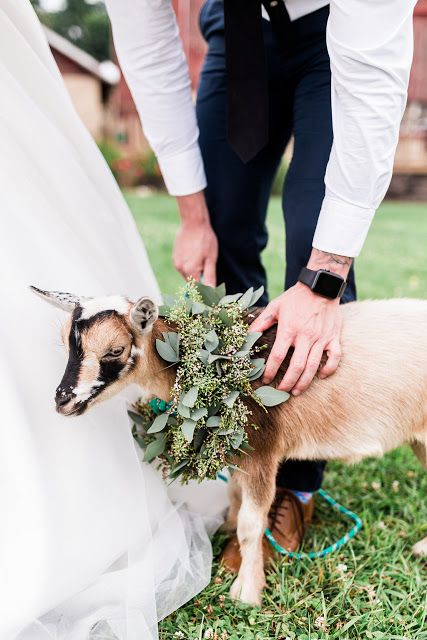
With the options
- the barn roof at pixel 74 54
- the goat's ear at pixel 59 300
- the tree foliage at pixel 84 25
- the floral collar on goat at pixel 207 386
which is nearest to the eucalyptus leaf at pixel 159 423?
the floral collar on goat at pixel 207 386

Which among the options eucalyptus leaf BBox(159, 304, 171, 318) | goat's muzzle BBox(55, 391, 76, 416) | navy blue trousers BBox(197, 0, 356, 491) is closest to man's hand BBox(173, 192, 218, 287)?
navy blue trousers BBox(197, 0, 356, 491)

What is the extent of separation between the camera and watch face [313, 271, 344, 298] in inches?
78.5

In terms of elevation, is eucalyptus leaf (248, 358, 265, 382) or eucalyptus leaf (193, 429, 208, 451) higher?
eucalyptus leaf (248, 358, 265, 382)

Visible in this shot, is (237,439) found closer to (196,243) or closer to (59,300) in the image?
(59,300)

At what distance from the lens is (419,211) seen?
11.9 m

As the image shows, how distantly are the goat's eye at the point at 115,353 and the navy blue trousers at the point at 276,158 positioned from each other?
0.82 metres

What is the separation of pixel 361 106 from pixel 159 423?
110 cm

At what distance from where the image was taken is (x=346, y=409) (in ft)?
7.02

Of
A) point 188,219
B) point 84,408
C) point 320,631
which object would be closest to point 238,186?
point 188,219

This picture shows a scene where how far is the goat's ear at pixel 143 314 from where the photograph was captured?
1.75 m

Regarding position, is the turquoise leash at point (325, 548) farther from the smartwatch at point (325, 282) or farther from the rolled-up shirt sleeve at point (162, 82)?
the rolled-up shirt sleeve at point (162, 82)

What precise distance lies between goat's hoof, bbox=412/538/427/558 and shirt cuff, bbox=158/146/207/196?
5.08 feet

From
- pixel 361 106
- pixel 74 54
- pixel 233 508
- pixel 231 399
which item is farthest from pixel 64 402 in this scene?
pixel 74 54

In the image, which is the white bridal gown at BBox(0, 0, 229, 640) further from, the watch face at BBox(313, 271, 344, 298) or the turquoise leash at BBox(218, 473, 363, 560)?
the watch face at BBox(313, 271, 344, 298)
